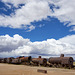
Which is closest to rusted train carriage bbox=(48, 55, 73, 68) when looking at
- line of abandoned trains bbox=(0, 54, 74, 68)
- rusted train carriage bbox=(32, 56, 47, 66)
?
line of abandoned trains bbox=(0, 54, 74, 68)

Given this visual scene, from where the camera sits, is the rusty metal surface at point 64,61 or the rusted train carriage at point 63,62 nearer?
the rusted train carriage at point 63,62

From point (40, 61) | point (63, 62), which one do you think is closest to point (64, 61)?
point (63, 62)

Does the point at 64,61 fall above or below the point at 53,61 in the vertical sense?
above

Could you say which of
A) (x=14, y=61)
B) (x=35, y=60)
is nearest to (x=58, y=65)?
(x=35, y=60)

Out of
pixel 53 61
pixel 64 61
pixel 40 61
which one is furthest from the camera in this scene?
pixel 40 61

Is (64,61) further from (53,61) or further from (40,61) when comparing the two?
(40,61)

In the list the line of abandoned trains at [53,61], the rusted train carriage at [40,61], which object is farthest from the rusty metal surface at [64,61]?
the rusted train carriage at [40,61]

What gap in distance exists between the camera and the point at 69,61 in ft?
124

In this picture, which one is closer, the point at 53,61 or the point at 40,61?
the point at 53,61

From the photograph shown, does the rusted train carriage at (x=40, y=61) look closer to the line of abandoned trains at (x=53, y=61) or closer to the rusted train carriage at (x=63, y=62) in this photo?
the line of abandoned trains at (x=53, y=61)

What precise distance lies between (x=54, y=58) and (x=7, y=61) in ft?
100

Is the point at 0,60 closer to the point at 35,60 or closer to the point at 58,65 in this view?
the point at 35,60

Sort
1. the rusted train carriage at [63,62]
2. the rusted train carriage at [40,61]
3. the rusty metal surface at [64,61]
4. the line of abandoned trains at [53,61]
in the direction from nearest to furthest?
the rusted train carriage at [63,62] → the rusty metal surface at [64,61] → the line of abandoned trains at [53,61] → the rusted train carriage at [40,61]

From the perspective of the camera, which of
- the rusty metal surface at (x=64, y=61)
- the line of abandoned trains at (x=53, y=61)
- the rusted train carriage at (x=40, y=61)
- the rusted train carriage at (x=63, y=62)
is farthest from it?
the rusted train carriage at (x=40, y=61)
